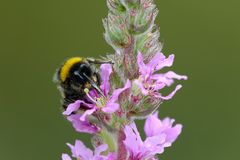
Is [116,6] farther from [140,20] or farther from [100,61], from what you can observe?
[100,61]

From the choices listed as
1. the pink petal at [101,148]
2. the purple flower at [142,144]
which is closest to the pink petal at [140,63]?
the purple flower at [142,144]

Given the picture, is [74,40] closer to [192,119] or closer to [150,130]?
[192,119]

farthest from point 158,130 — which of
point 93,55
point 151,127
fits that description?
point 93,55

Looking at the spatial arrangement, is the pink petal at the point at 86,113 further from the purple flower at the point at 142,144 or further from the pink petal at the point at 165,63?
the pink petal at the point at 165,63

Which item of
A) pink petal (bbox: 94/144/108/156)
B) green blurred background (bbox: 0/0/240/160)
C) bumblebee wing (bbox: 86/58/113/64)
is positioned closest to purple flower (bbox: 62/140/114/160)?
pink petal (bbox: 94/144/108/156)

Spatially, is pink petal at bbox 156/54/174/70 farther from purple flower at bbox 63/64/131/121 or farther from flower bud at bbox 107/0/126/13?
flower bud at bbox 107/0/126/13
